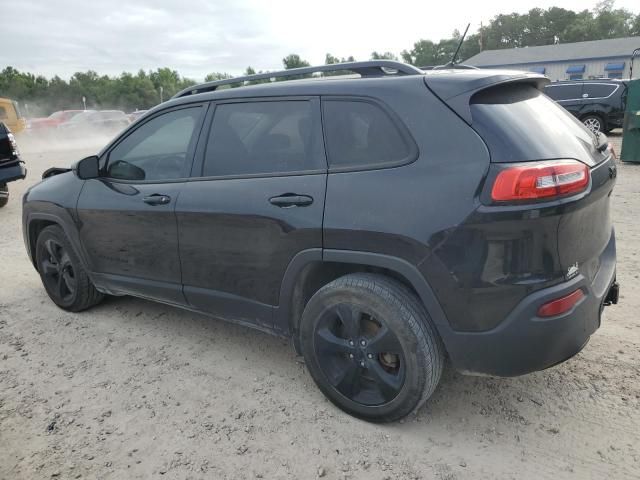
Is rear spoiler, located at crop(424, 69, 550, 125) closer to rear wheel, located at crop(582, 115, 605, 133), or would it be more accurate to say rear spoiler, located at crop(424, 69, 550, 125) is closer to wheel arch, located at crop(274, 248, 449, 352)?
wheel arch, located at crop(274, 248, 449, 352)

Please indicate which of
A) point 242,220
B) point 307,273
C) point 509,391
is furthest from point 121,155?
point 509,391

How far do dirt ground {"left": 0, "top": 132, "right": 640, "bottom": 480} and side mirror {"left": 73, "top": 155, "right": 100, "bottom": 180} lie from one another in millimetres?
1205

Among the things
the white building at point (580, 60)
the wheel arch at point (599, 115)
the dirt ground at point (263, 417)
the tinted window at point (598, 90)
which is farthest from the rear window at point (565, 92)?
the white building at point (580, 60)

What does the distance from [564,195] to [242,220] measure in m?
1.67

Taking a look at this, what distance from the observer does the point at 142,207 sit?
352cm

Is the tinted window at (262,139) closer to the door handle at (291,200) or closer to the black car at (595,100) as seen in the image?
the door handle at (291,200)

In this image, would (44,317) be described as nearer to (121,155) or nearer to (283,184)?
(121,155)

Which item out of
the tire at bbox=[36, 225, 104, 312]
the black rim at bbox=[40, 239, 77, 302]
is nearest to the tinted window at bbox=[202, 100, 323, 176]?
the tire at bbox=[36, 225, 104, 312]

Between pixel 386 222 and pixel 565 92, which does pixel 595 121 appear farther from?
pixel 386 222

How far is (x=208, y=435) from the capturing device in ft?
8.97

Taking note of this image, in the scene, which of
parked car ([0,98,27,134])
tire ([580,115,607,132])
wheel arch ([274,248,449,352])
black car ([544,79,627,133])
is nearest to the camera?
wheel arch ([274,248,449,352])

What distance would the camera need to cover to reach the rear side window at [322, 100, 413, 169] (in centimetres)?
254

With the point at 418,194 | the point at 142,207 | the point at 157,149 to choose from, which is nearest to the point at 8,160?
the point at 157,149

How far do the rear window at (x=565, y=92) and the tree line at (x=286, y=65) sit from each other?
4.30 m
